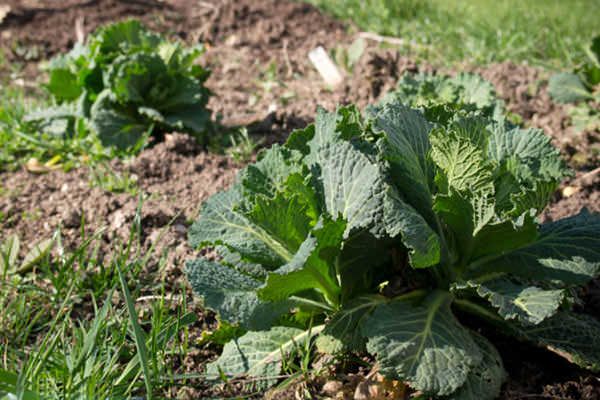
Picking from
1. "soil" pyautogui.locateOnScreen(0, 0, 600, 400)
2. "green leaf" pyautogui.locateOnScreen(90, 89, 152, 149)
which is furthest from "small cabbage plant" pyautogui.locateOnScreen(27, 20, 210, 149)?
"soil" pyautogui.locateOnScreen(0, 0, 600, 400)

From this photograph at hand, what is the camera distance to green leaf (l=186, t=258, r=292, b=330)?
82.0 inches

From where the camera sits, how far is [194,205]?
3367 millimetres

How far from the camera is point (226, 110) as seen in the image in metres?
4.64

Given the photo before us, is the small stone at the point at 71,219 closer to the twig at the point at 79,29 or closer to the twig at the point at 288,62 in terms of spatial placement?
the twig at the point at 288,62

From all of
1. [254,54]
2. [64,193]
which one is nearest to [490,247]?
[64,193]

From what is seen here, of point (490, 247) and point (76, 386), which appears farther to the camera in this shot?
point (490, 247)

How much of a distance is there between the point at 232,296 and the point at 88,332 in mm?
488

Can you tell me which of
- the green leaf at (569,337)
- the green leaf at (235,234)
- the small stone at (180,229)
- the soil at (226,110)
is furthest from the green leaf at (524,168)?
the small stone at (180,229)

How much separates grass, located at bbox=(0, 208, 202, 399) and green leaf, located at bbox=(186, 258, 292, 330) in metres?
0.17

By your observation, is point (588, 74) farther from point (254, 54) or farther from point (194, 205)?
point (254, 54)

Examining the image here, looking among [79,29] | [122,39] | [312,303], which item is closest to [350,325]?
[312,303]

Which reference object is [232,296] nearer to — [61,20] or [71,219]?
[71,219]

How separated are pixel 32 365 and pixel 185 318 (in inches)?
21.5

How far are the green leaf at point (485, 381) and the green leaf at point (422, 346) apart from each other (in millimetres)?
51
